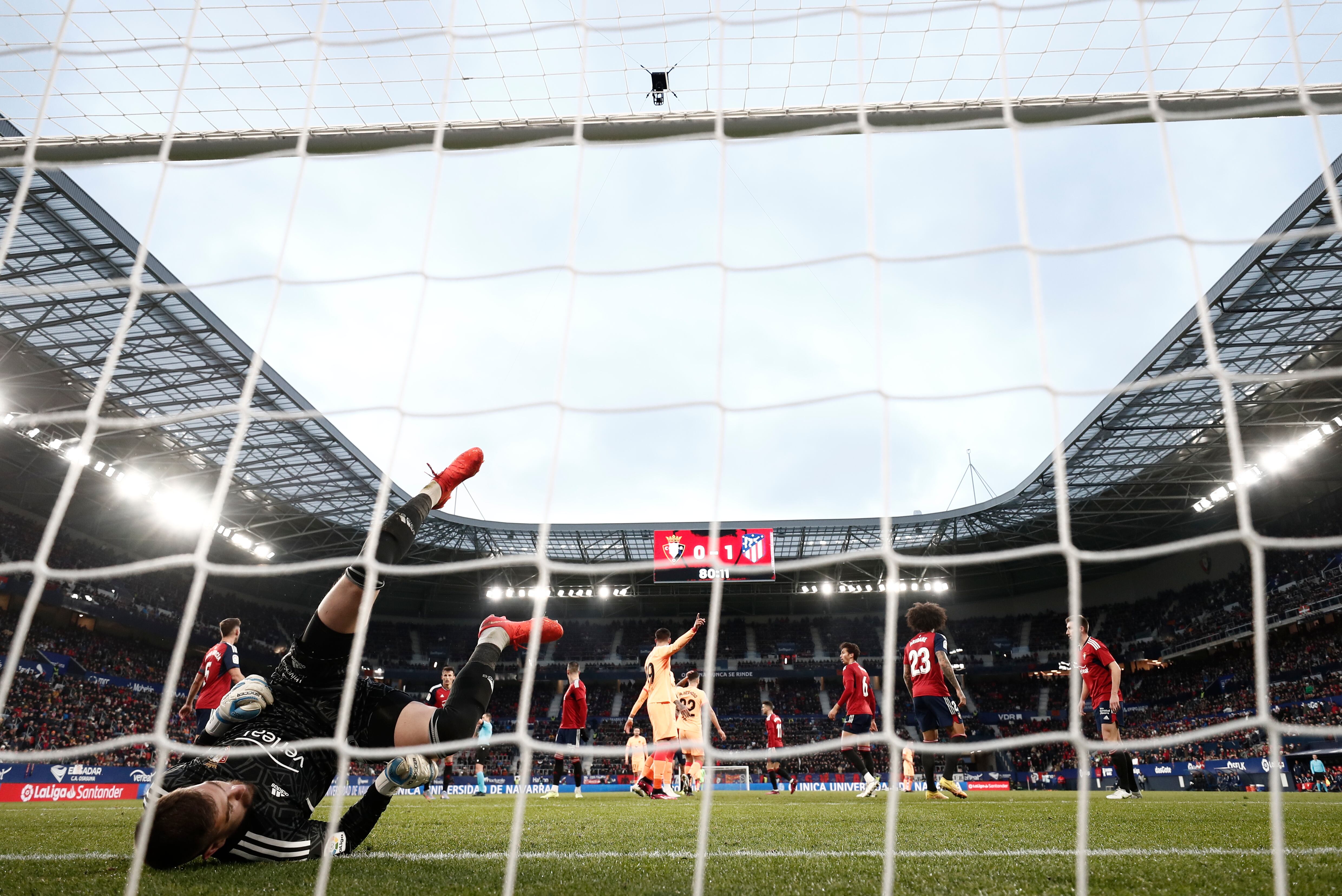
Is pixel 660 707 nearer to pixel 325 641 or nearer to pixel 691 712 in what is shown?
pixel 691 712

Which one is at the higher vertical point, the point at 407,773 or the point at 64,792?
the point at 407,773

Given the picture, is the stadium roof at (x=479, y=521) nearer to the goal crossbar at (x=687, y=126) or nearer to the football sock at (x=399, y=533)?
the goal crossbar at (x=687, y=126)

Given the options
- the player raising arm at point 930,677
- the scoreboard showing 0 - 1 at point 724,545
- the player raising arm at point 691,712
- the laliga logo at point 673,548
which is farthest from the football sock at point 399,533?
the laliga logo at point 673,548

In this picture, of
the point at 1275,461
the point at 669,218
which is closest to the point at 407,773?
the point at 669,218

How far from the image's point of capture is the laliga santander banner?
41.7 ft

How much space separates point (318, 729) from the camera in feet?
9.74

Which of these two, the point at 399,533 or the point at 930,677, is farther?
the point at 930,677

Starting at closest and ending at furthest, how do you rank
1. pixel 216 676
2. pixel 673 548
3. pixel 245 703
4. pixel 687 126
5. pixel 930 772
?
pixel 245 703
pixel 687 126
pixel 930 772
pixel 216 676
pixel 673 548

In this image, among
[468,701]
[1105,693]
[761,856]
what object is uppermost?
[1105,693]

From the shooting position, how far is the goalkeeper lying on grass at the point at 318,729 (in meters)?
2.64

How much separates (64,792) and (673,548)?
47.5ft

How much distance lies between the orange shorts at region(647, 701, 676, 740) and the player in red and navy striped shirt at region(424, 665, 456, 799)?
2005 mm

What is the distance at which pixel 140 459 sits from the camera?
19.5m

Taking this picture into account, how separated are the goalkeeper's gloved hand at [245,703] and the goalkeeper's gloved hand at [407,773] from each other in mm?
519
